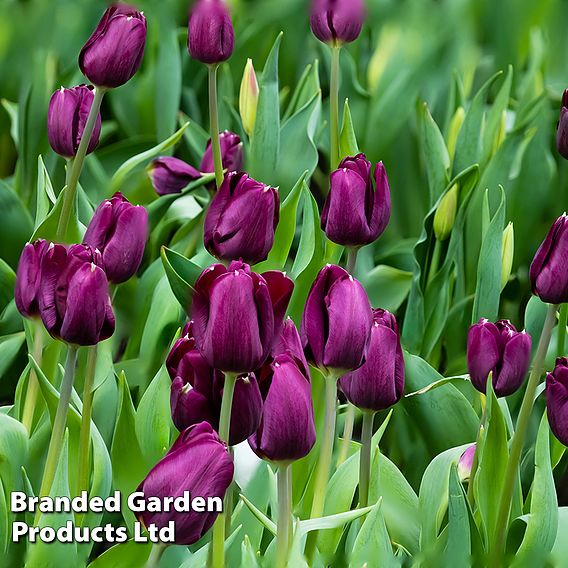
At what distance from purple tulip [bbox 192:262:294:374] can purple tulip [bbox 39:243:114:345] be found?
0.11 m

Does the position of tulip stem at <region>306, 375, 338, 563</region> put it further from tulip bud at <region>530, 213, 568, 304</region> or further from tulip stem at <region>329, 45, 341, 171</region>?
tulip stem at <region>329, 45, 341, 171</region>

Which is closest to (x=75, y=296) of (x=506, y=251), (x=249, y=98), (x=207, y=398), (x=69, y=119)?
(x=207, y=398)

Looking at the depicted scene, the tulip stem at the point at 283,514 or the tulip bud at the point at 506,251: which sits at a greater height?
the tulip bud at the point at 506,251

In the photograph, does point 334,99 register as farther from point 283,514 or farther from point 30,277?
point 283,514

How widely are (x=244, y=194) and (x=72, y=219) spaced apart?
0.36 meters

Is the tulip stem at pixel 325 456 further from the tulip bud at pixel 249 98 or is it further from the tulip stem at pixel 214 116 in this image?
the tulip bud at pixel 249 98

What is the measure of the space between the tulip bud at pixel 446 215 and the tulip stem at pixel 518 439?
50 centimetres

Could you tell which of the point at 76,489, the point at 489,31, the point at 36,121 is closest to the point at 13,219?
the point at 36,121

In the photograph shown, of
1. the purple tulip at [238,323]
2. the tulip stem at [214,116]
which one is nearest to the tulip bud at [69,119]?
the tulip stem at [214,116]

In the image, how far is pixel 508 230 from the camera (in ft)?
4.46

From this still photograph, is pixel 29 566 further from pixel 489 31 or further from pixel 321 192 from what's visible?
pixel 489 31

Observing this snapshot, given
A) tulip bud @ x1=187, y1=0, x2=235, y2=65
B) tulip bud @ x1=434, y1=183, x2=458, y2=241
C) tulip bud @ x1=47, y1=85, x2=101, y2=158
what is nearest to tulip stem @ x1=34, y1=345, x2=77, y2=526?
tulip bud @ x1=47, y1=85, x2=101, y2=158

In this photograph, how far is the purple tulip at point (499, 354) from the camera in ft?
3.27

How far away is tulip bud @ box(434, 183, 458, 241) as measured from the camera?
4.74ft
